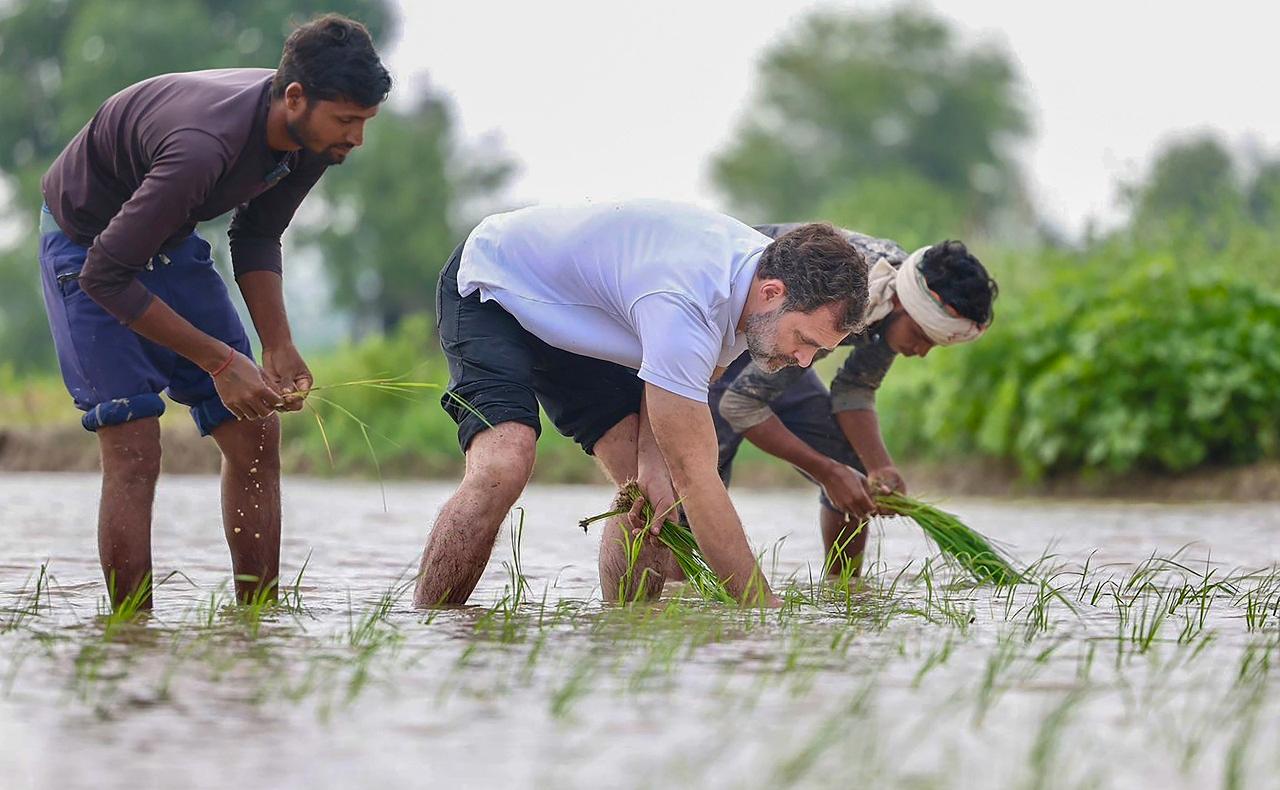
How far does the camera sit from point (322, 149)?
4668 millimetres

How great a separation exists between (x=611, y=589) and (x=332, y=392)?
12.6m

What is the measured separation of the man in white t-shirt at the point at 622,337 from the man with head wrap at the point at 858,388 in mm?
726

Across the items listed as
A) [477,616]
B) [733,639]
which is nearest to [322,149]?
[477,616]

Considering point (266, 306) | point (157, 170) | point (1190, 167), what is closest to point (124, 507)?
point (266, 306)

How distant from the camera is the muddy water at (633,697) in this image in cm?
267

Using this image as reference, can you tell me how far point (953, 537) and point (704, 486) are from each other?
1858mm

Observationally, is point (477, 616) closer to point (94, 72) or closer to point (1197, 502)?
point (1197, 502)

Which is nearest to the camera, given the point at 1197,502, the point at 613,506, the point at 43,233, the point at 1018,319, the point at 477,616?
the point at 477,616

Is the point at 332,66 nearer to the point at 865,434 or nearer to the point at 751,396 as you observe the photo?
the point at 751,396

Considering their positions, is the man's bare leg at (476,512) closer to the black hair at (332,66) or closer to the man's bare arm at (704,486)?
the man's bare arm at (704,486)

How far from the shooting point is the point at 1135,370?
12008mm

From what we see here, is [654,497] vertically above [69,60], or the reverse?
[69,60]

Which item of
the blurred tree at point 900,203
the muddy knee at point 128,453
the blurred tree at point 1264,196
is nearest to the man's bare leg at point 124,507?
the muddy knee at point 128,453

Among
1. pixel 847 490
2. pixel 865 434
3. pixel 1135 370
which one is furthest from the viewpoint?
pixel 1135 370
